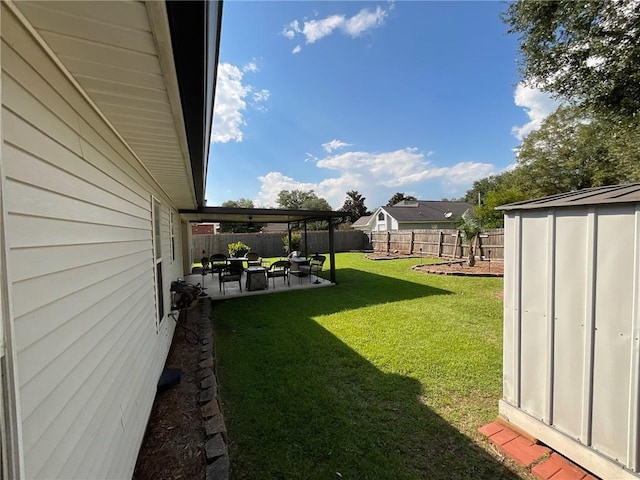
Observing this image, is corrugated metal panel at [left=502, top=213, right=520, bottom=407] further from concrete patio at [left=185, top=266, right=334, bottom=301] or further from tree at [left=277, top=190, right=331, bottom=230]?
tree at [left=277, top=190, right=331, bottom=230]

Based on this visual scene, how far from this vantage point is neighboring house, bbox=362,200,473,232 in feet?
93.9

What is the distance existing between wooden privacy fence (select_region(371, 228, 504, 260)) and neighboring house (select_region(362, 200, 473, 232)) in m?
7.21

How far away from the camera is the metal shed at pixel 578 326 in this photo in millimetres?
1990

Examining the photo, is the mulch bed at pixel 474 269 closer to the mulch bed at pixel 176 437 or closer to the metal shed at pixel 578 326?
the metal shed at pixel 578 326

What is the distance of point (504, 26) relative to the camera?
8258 mm

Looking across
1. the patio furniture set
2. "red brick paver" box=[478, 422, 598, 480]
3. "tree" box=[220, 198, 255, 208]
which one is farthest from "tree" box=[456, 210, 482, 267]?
"tree" box=[220, 198, 255, 208]

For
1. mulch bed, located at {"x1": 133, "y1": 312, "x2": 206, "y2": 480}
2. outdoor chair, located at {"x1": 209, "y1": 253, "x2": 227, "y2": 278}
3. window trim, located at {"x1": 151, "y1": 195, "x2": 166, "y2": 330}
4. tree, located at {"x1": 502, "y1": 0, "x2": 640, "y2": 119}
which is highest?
tree, located at {"x1": 502, "y1": 0, "x2": 640, "y2": 119}

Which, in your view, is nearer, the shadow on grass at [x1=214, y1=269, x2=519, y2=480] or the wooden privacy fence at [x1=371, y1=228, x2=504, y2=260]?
the shadow on grass at [x1=214, y1=269, x2=519, y2=480]

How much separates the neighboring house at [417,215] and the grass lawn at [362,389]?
22.1 meters

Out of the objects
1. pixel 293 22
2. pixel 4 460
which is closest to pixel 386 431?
pixel 4 460

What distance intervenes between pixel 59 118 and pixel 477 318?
6.82 meters

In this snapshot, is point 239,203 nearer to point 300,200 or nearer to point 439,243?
point 300,200

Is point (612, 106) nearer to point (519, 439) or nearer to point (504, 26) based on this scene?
point (504, 26)

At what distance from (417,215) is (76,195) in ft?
98.7
